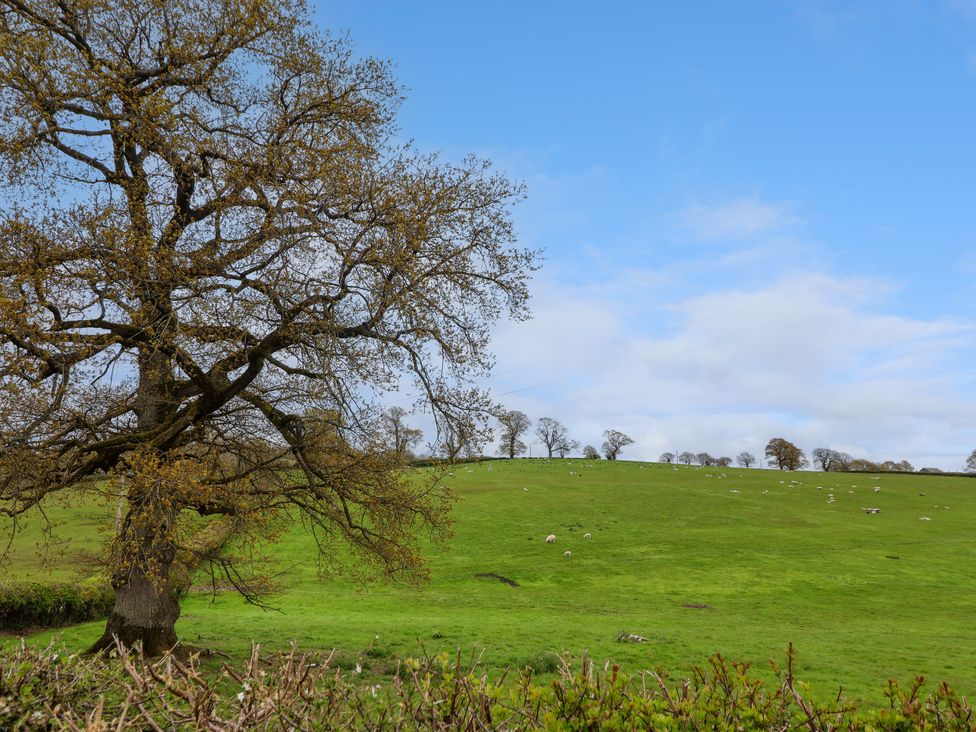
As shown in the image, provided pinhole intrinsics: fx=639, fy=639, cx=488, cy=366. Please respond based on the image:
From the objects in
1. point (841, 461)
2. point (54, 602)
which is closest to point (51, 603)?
point (54, 602)

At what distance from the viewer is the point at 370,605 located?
3341cm

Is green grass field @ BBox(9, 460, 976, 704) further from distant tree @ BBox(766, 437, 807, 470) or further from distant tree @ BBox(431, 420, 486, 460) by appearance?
distant tree @ BBox(766, 437, 807, 470)

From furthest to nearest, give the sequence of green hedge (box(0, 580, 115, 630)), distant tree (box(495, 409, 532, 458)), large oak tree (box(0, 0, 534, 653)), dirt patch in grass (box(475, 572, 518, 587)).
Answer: distant tree (box(495, 409, 532, 458)), dirt patch in grass (box(475, 572, 518, 587)), green hedge (box(0, 580, 115, 630)), large oak tree (box(0, 0, 534, 653))

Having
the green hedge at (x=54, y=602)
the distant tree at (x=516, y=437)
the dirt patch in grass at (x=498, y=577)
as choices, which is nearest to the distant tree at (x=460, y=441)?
the green hedge at (x=54, y=602)

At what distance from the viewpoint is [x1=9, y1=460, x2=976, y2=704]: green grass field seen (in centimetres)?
2197

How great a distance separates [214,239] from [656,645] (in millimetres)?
18975

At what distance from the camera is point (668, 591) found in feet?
118

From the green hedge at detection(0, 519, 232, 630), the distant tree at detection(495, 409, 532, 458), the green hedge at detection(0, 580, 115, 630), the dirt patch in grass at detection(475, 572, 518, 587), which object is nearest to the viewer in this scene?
the green hedge at detection(0, 519, 232, 630)

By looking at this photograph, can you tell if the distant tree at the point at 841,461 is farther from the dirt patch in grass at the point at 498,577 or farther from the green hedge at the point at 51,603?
the green hedge at the point at 51,603

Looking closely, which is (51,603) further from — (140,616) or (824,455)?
(824,455)

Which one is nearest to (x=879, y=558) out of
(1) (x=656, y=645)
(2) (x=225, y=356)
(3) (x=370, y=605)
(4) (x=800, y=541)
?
(4) (x=800, y=541)

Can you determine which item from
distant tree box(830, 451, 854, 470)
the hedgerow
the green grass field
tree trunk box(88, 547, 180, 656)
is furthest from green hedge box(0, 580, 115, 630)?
distant tree box(830, 451, 854, 470)

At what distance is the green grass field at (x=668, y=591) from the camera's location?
72.1 ft

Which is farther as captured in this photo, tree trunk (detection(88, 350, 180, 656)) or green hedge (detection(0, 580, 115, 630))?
green hedge (detection(0, 580, 115, 630))
